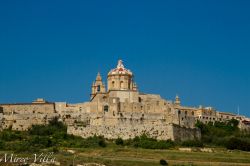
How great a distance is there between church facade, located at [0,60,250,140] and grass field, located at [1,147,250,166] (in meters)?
5.70

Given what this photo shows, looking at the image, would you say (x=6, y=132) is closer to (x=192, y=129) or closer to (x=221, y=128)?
(x=192, y=129)

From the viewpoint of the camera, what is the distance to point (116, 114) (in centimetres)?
6681

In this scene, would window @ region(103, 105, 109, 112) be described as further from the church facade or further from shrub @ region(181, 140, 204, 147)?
shrub @ region(181, 140, 204, 147)

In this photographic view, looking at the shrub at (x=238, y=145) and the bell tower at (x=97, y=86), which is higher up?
the bell tower at (x=97, y=86)

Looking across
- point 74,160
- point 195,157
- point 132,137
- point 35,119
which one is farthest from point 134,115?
point 74,160

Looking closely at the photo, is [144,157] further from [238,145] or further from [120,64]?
[120,64]

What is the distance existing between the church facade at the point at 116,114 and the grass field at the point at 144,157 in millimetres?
5704

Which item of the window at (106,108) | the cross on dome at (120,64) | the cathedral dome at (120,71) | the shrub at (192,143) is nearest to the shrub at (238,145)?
the shrub at (192,143)

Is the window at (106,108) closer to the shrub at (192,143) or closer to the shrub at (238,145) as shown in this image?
the shrub at (192,143)

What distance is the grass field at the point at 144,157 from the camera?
5106 cm

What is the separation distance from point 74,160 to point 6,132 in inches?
619

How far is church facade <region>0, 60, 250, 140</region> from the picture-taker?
6500 cm

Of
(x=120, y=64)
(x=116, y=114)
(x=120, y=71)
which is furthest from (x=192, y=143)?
(x=120, y=64)

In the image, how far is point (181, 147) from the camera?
62031 mm
